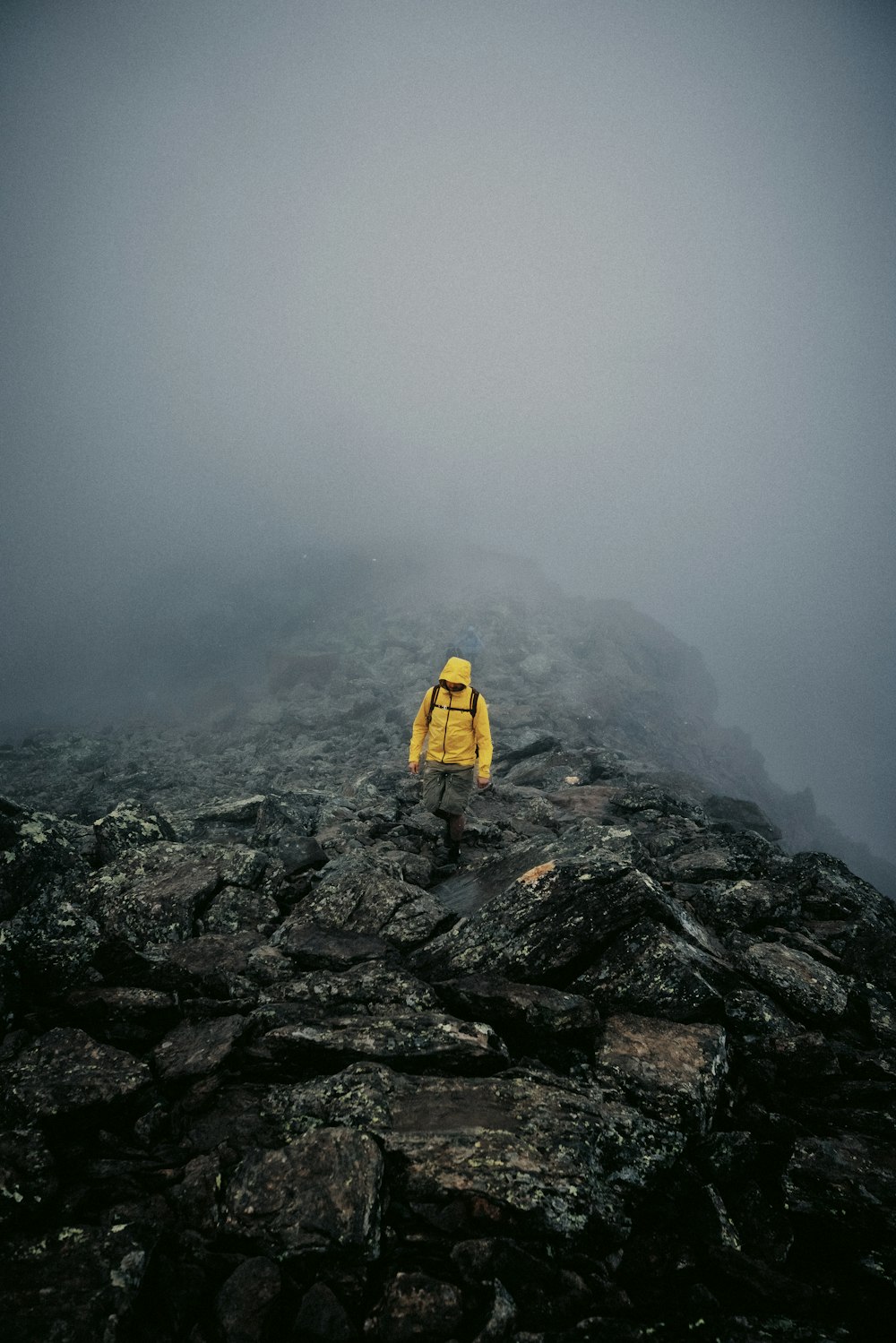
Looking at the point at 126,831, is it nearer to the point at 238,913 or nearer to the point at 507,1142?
the point at 238,913

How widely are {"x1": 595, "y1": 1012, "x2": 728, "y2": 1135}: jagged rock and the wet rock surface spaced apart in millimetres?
25

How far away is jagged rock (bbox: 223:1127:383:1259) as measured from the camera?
329 cm

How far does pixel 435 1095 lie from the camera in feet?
14.3

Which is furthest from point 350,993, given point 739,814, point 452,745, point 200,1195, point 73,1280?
point 739,814

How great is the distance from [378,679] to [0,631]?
159 ft

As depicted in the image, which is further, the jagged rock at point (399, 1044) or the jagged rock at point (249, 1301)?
the jagged rock at point (399, 1044)

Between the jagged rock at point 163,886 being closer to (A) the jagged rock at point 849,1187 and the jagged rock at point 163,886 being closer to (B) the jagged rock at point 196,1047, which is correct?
(B) the jagged rock at point 196,1047

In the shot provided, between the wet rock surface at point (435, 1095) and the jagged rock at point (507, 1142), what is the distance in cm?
2

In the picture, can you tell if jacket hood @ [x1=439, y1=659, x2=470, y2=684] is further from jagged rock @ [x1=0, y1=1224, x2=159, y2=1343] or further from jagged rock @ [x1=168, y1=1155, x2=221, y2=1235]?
jagged rock @ [x1=0, y1=1224, x2=159, y2=1343]

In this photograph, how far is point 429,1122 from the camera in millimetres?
4109

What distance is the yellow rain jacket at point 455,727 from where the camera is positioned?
8719mm

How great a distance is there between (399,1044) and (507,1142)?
4.05ft

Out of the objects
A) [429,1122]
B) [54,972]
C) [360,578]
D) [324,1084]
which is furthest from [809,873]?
[360,578]

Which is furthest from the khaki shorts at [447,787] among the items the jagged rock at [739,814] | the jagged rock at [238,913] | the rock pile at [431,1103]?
the jagged rock at [739,814]
